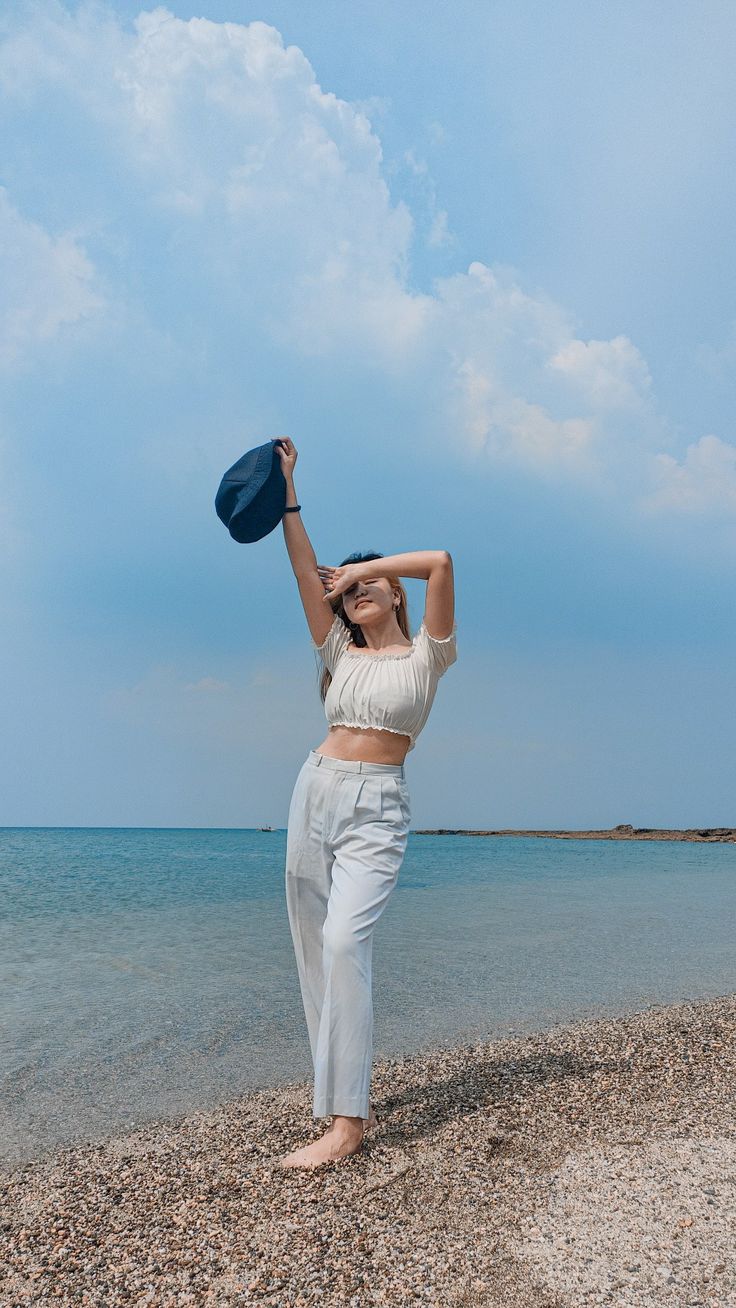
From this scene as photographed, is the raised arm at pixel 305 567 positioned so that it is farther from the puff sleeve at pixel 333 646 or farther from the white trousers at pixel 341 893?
the white trousers at pixel 341 893

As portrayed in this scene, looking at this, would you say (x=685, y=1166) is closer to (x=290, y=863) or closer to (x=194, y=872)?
(x=290, y=863)

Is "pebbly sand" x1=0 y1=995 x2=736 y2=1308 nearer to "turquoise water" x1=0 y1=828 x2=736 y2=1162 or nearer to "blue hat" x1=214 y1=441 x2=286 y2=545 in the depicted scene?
"turquoise water" x1=0 y1=828 x2=736 y2=1162

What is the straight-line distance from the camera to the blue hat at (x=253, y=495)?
378cm

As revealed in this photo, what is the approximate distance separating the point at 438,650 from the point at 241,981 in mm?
5305

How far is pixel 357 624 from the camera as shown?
12.8 ft

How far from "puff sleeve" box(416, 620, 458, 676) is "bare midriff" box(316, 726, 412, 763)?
344mm

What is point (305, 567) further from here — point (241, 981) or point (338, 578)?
point (241, 981)

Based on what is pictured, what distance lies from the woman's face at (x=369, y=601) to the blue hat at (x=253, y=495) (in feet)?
1.63

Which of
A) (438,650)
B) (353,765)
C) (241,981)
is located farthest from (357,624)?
(241,981)

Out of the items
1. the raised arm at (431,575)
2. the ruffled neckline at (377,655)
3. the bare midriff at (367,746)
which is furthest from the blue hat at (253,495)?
the bare midriff at (367,746)

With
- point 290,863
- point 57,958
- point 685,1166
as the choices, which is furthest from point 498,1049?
point 57,958

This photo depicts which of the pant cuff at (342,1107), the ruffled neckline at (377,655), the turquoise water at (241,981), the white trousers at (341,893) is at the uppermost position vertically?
the ruffled neckline at (377,655)

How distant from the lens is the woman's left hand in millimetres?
3736

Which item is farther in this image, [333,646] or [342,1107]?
[333,646]
